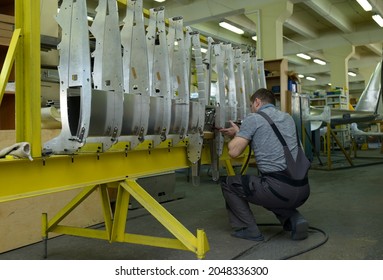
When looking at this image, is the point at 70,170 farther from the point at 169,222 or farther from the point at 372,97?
the point at 372,97

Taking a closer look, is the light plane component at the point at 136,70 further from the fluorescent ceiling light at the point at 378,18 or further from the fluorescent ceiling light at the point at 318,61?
the fluorescent ceiling light at the point at 318,61

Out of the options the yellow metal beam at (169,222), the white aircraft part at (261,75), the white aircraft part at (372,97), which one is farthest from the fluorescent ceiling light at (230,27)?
the yellow metal beam at (169,222)

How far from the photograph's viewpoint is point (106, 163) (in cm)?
248

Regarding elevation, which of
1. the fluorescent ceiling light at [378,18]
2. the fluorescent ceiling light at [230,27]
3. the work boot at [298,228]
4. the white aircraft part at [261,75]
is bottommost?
the work boot at [298,228]

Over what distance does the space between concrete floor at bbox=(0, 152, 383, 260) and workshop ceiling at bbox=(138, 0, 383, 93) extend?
5715 millimetres

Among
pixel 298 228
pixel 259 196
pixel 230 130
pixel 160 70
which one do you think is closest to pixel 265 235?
pixel 298 228

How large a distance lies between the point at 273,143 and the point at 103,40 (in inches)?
68.7

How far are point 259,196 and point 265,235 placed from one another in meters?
0.55

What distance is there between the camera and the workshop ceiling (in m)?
9.56

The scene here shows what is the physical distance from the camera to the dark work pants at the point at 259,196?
324 centimetres

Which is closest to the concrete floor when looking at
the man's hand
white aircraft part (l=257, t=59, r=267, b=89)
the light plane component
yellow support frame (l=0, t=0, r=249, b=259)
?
yellow support frame (l=0, t=0, r=249, b=259)

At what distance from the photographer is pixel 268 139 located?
3.29 metres

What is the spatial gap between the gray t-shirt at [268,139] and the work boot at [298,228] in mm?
540
